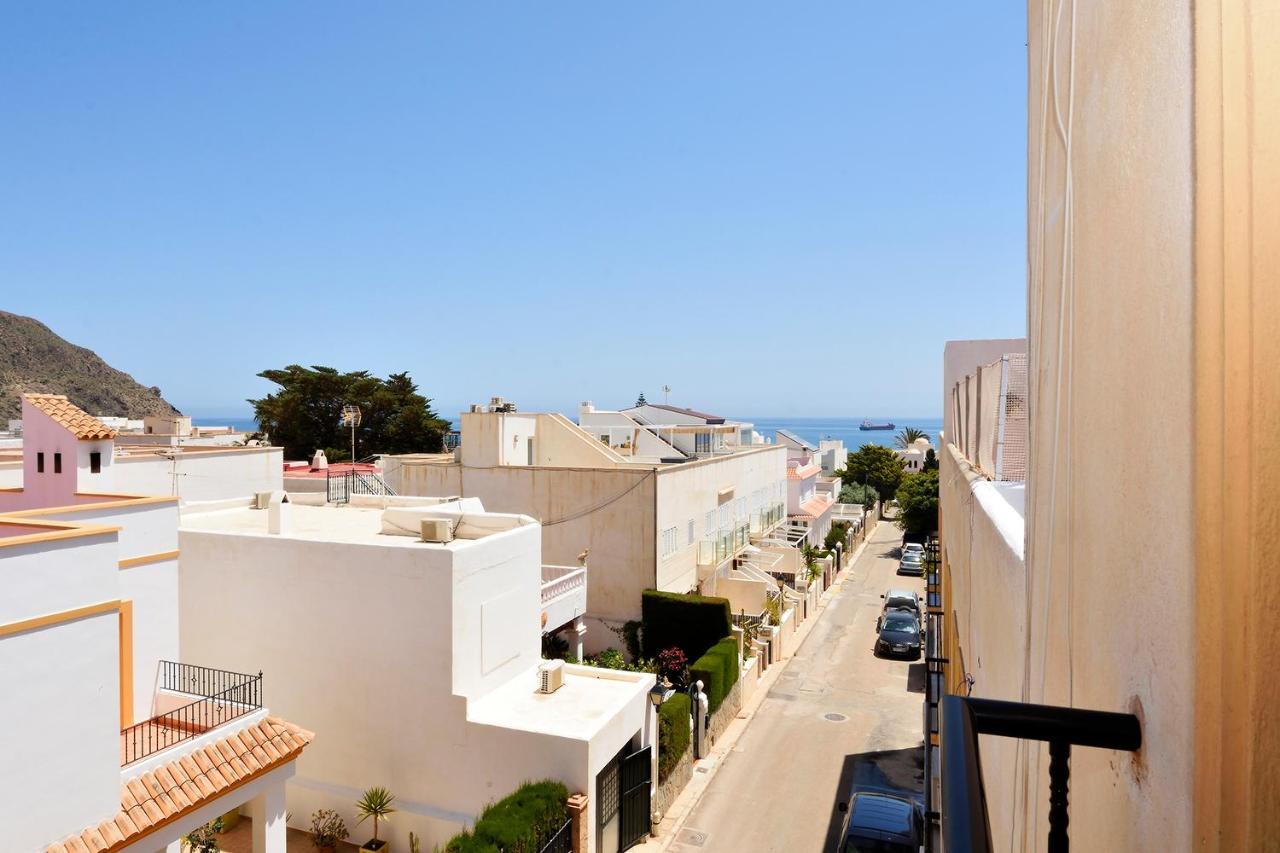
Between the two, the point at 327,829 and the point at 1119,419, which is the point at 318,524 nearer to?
the point at 327,829

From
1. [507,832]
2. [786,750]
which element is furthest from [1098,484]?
[786,750]

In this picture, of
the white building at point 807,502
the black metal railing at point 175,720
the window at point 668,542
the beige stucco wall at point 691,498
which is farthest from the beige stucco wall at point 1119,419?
the white building at point 807,502

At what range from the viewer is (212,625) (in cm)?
1304

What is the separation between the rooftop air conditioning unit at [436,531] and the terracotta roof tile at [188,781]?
3.96m

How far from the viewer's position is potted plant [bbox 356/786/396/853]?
11.7 meters

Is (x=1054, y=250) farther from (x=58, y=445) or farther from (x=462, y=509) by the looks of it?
(x=462, y=509)

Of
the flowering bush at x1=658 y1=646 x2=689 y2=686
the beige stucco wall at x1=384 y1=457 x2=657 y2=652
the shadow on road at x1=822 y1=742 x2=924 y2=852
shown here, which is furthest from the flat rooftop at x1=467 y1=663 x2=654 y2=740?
the beige stucco wall at x1=384 y1=457 x2=657 y2=652

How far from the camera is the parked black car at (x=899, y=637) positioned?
22547mm

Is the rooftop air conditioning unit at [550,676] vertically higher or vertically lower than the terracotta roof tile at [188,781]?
lower

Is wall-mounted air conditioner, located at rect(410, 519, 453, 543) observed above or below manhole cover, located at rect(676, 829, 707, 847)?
above

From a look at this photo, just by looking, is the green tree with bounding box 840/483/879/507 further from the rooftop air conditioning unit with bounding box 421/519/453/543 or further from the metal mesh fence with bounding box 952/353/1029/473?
the metal mesh fence with bounding box 952/353/1029/473

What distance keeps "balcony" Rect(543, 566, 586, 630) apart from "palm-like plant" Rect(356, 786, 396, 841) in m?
5.31

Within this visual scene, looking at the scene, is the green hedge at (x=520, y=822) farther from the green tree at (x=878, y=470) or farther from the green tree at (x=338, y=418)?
the green tree at (x=878, y=470)

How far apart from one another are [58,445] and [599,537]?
1377 centimetres
